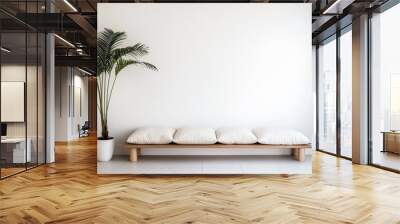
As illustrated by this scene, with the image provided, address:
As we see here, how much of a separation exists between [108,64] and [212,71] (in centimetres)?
168

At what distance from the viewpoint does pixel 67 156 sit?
22.8 ft

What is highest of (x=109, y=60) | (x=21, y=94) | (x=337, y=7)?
(x=337, y=7)

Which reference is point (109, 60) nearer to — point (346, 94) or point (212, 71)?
point (212, 71)

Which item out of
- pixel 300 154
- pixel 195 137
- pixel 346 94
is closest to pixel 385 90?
pixel 346 94

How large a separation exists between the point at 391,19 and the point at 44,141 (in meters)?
6.66

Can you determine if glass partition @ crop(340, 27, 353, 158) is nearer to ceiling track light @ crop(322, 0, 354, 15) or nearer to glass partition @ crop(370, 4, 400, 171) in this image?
glass partition @ crop(370, 4, 400, 171)

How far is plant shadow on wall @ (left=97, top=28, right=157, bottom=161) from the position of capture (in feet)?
15.7

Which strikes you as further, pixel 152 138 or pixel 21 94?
pixel 21 94

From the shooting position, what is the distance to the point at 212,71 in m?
5.21

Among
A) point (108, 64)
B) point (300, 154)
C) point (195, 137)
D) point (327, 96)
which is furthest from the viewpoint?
point (327, 96)

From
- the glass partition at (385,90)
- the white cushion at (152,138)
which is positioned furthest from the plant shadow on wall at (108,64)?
the glass partition at (385,90)

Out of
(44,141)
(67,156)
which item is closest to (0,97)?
(44,141)

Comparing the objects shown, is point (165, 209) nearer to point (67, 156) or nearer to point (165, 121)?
point (165, 121)

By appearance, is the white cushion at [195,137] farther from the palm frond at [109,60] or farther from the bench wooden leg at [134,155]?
the palm frond at [109,60]
